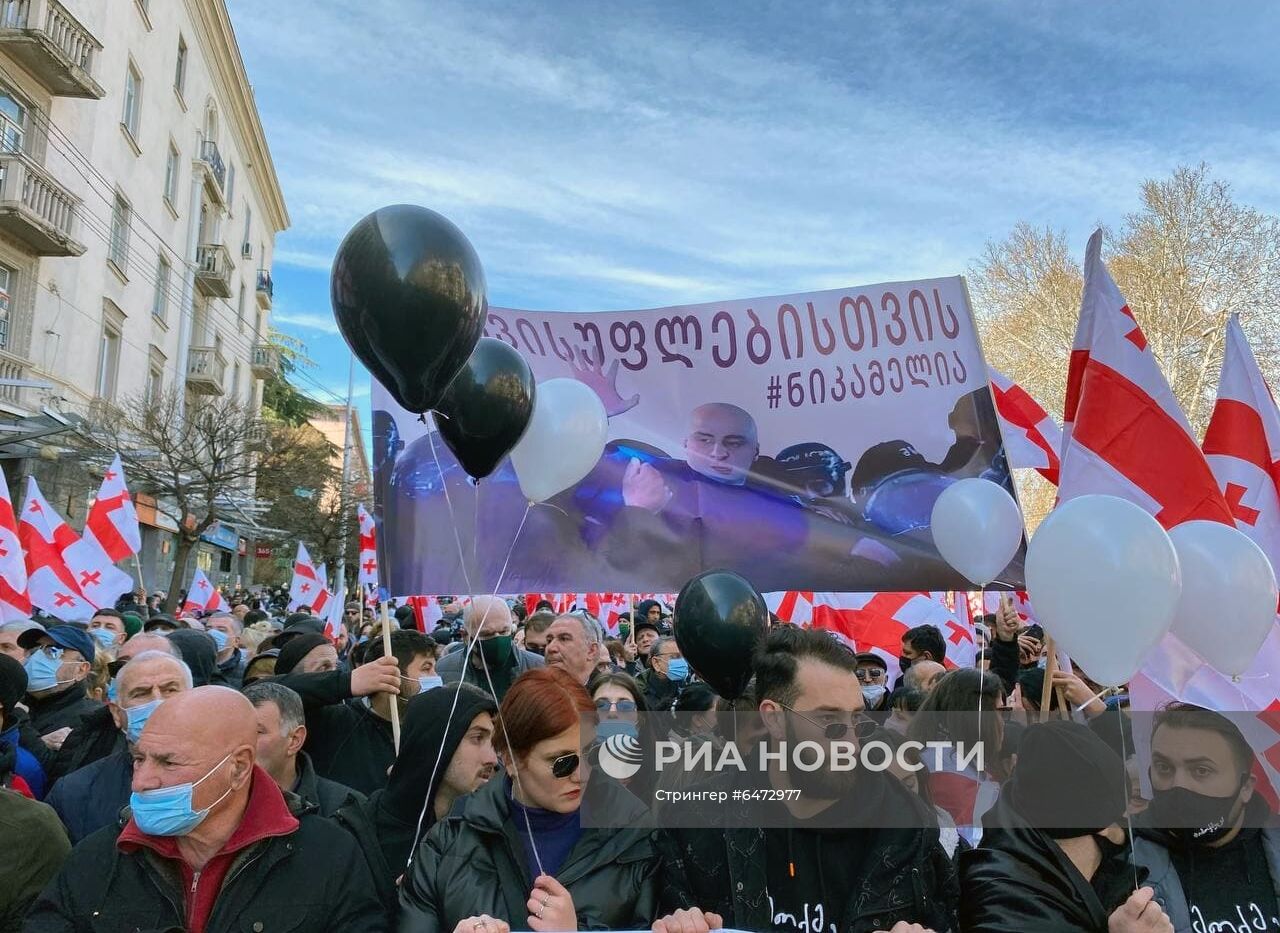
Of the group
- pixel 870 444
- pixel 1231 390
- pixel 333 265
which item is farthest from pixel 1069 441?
pixel 333 265

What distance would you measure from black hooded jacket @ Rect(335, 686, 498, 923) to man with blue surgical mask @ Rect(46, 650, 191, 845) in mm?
801

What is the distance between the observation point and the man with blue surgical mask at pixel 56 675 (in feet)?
17.5

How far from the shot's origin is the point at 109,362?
2391 cm

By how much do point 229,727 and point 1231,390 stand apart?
4553mm

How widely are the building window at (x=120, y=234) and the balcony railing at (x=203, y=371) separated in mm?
7732

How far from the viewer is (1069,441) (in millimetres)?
4613

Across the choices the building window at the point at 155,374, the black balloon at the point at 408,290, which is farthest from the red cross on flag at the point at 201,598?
the building window at the point at 155,374

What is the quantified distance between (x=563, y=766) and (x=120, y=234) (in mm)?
24225

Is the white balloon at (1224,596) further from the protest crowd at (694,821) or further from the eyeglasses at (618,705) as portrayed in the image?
the eyeglasses at (618,705)

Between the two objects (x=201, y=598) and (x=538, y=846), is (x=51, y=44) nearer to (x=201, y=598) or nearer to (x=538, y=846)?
(x=201, y=598)

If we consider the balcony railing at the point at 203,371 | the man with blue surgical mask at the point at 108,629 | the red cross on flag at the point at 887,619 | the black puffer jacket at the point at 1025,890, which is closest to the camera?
the black puffer jacket at the point at 1025,890

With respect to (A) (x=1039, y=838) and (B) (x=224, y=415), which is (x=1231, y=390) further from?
(B) (x=224, y=415)

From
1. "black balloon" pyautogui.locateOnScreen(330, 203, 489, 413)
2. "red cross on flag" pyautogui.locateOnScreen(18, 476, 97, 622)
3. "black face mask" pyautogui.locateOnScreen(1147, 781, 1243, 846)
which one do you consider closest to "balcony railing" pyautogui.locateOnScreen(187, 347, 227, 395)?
"red cross on flag" pyautogui.locateOnScreen(18, 476, 97, 622)

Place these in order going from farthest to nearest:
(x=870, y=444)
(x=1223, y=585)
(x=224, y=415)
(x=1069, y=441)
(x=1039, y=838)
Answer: (x=224, y=415) → (x=870, y=444) → (x=1069, y=441) → (x=1223, y=585) → (x=1039, y=838)
